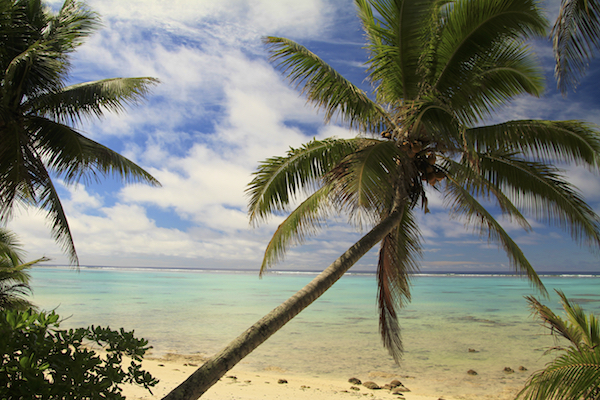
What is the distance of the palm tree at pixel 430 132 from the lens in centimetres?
511

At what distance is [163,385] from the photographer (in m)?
7.88

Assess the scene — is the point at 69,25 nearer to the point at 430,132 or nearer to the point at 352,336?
the point at 430,132

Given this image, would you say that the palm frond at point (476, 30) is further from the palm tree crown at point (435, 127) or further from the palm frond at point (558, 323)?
the palm frond at point (558, 323)

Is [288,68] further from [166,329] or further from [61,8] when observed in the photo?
[166,329]

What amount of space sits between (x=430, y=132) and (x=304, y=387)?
6.85 metres

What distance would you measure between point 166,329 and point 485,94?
1510cm

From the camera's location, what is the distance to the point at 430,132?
16.4 ft

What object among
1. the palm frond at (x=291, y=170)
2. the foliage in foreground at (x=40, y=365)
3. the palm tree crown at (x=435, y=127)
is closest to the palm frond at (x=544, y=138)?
the palm tree crown at (x=435, y=127)

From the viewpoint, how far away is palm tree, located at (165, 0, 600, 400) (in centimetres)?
511

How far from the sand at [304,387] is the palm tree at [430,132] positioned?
137 inches

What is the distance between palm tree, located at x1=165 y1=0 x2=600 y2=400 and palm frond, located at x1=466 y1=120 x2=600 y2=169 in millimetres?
16

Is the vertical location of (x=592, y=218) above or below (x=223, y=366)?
above

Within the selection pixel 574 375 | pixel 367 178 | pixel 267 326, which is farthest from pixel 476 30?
pixel 267 326

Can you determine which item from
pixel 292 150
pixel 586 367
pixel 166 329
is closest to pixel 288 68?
pixel 292 150
